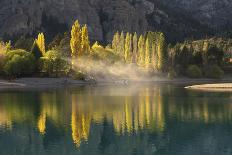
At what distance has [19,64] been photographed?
5315 inches

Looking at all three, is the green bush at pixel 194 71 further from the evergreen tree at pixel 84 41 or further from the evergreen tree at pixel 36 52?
the evergreen tree at pixel 36 52

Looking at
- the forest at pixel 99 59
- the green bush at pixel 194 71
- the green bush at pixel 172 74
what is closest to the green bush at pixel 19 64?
the forest at pixel 99 59

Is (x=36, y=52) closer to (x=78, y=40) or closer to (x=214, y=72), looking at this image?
(x=78, y=40)

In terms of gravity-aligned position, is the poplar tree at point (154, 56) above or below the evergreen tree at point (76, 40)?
below

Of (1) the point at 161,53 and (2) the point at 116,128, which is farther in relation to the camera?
(1) the point at 161,53

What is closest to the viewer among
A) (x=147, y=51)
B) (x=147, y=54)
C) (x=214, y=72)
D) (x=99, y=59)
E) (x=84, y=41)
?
(x=84, y=41)

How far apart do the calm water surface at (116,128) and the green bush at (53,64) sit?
65976 mm

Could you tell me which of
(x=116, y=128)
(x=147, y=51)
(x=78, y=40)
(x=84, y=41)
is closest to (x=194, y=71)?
(x=147, y=51)

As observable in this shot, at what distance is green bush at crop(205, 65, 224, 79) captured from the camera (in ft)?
608

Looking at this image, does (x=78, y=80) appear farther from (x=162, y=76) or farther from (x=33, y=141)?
(x=33, y=141)

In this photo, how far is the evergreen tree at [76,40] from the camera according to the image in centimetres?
15538

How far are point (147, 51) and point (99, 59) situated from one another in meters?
27.0

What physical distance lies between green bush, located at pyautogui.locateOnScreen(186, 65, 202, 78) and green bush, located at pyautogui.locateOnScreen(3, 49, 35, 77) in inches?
2985

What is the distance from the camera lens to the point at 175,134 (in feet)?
149
